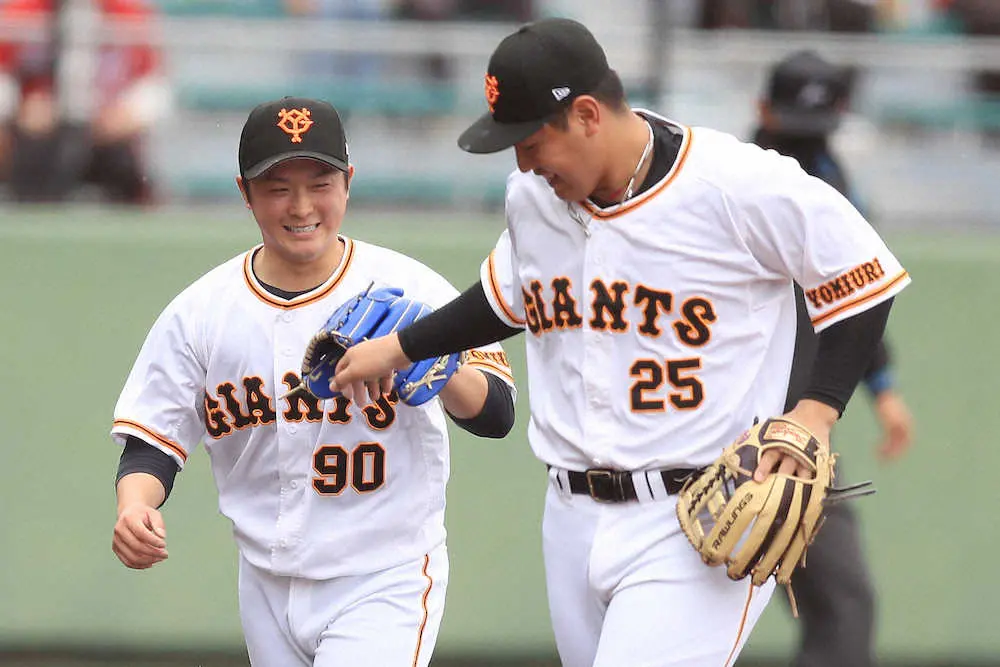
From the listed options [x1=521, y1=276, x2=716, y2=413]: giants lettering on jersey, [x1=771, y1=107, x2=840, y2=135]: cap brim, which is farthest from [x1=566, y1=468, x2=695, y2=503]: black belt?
[x1=771, y1=107, x2=840, y2=135]: cap brim

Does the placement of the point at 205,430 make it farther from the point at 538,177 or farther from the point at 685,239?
the point at 685,239

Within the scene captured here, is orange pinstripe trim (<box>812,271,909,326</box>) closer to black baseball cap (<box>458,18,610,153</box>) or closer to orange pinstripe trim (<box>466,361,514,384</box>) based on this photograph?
black baseball cap (<box>458,18,610,153</box>)

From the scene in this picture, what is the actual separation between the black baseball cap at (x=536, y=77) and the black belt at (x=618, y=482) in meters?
0.69

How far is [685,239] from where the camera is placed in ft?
10.0

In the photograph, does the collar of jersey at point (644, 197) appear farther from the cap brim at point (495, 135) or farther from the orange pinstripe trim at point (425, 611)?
the orange pinstripe trim at point (425, 611)

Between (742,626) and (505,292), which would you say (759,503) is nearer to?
(742,626)

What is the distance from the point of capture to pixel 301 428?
3.41 meters

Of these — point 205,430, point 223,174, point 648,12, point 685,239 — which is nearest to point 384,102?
point 223,174

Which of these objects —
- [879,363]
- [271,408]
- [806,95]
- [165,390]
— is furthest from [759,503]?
[806,95]

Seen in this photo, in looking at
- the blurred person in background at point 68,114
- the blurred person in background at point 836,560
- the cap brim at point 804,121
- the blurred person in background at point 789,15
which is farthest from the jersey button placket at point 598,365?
the blurred person in background at point 789,15

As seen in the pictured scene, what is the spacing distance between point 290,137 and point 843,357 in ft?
4.11

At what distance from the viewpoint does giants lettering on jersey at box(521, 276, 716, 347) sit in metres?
3.06

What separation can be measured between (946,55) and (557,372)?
12.5 ft

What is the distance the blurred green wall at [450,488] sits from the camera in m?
5.77
